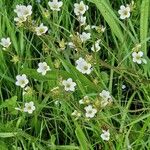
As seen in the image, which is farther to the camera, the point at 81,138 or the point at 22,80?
the point at 22,80

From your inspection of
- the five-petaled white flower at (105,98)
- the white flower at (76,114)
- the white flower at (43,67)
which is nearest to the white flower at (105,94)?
the five-petaled white flower at (105,98)

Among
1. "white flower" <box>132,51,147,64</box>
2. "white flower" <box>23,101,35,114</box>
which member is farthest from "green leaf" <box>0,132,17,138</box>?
"white flower" <box>132,51,147,64</box>

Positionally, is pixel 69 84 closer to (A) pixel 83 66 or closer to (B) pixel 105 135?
(A) pixel 83 66

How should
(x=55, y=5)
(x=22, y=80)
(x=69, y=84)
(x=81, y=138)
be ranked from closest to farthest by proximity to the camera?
(x=81, y=138), (x=69, y=84), (x=22, y=80), (x=55, y=5)

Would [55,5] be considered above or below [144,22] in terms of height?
above

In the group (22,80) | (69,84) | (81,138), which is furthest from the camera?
(22,80)

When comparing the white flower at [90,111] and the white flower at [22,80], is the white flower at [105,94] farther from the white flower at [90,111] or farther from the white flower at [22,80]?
the white flower at [22,80]

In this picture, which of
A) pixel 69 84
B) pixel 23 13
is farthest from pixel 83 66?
pixel 23 13
